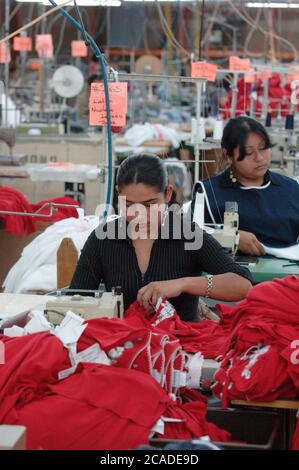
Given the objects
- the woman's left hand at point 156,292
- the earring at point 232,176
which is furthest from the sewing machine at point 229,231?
the woman's left hand at point 156,292

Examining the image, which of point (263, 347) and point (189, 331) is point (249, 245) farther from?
point (263, 347)

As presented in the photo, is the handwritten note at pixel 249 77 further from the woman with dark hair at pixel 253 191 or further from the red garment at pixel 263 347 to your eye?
the red garment at pixel 263 347

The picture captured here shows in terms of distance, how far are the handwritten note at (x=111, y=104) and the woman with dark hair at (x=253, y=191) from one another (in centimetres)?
56

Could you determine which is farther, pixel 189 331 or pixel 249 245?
pixel 249 245

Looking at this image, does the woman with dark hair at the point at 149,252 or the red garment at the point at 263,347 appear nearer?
the red garment at the point at 263,347

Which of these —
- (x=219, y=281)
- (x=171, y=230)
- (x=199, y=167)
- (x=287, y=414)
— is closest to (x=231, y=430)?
(x=287, y=414)

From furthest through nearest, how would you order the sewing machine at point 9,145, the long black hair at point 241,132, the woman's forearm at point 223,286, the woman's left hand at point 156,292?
1. the sewing machine at point 9,145
2. the long black hair at point 241,132
3. the woman's forearm at point 223,286
4. the woman's left hand at point 156,292

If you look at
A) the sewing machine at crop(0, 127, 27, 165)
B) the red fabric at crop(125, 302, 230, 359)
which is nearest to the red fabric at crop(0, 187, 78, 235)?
the sewing machine at crop(0, 127, 27, 165)

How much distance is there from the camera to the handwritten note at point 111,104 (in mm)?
3617

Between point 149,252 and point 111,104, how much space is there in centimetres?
103

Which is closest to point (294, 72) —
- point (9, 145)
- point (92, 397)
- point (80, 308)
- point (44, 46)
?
point (9, 145)

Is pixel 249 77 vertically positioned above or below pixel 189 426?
above

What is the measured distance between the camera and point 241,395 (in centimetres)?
204

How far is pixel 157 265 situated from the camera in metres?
2.79
